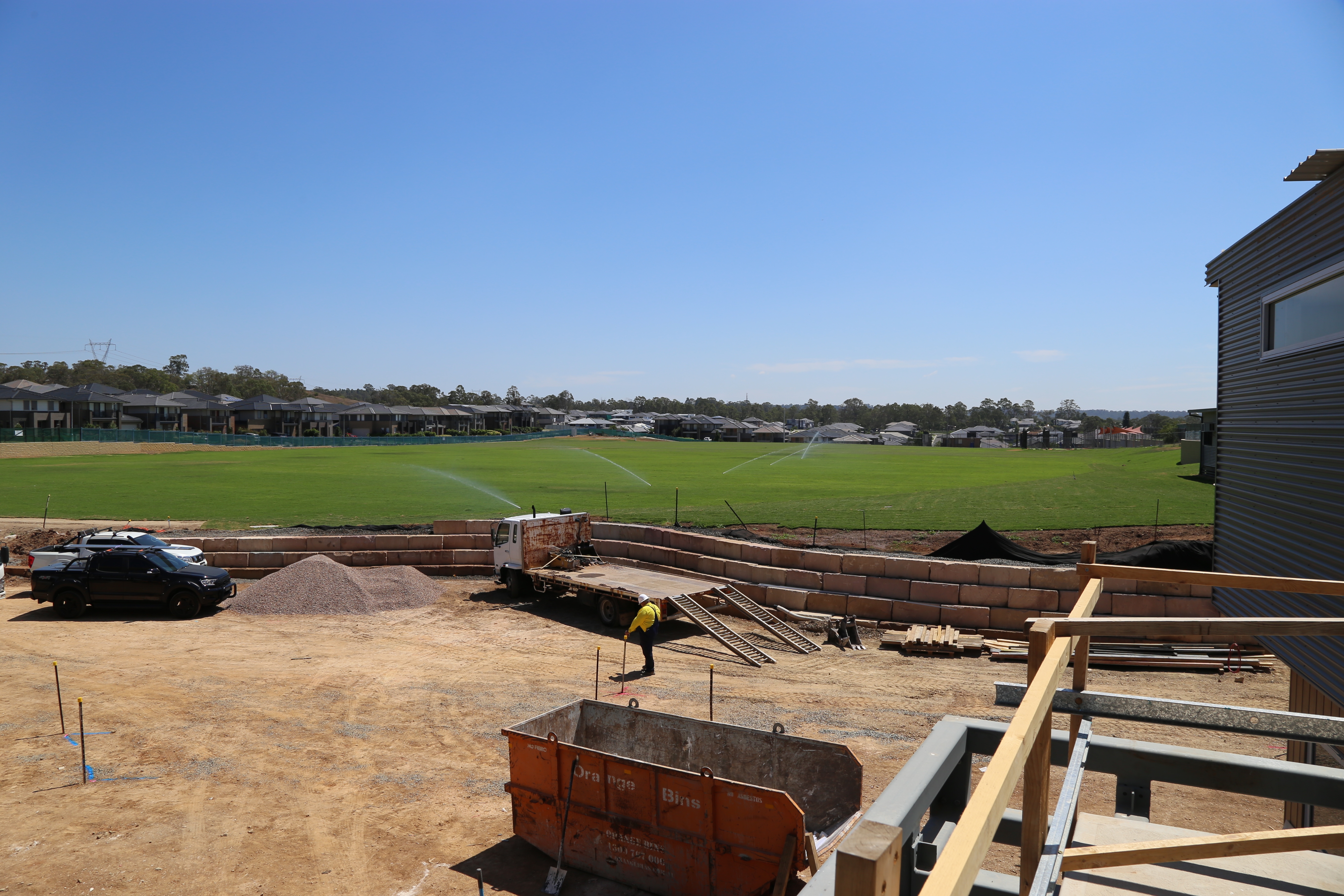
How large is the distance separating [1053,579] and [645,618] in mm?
11035

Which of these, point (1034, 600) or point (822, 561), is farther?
point (822, 561)

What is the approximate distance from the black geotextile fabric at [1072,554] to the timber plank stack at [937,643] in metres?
3.32

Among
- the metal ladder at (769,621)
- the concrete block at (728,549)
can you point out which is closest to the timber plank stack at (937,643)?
the metal ladder at (769,621)

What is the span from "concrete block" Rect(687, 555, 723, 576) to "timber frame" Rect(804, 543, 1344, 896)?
21.4 meters

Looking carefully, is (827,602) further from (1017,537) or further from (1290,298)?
(1290,298)

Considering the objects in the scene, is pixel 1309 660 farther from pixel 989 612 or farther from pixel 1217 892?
pixel 989 612

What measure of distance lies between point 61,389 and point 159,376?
247 ft

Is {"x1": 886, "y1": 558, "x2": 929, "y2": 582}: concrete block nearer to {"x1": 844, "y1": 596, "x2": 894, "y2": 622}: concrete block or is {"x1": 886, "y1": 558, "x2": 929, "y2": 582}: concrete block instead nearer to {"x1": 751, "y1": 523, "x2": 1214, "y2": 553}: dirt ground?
{"x1": 844, "y1": 596, "x2": 894, "y2": 622}: concrete block

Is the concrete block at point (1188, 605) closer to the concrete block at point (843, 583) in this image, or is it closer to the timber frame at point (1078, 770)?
the concrete block at point (843, 583)

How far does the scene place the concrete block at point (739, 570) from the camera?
25.5 m

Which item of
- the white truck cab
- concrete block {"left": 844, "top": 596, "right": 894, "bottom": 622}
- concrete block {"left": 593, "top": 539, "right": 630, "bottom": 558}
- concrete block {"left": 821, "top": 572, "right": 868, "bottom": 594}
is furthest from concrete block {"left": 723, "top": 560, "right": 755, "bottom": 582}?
the white truck cab

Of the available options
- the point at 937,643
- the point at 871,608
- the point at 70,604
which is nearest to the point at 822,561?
the point at 871,608

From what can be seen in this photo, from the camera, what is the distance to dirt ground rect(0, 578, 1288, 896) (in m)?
10.4

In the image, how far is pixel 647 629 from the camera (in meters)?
18.4
